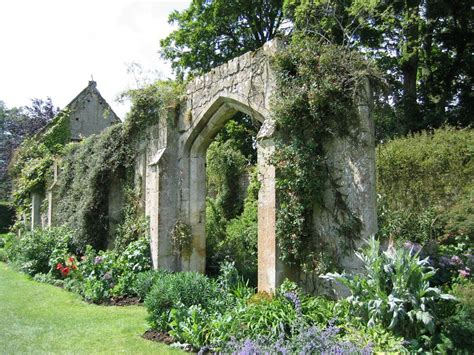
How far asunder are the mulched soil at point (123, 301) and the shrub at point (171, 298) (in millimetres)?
1895

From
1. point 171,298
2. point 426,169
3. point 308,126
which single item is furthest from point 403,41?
point 171,298

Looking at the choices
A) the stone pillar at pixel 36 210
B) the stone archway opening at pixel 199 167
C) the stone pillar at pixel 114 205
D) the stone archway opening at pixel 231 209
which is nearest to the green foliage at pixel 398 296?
the stone archway opening at pixel 231 209

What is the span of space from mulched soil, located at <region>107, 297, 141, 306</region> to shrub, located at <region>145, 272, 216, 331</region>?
6.22 ft

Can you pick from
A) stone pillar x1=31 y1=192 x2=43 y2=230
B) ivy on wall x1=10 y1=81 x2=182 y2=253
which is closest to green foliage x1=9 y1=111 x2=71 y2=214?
stone pillar x1=31 y1=192 x2=43 y2=230

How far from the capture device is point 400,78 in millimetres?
15375

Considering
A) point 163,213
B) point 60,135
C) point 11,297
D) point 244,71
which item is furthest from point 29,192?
point 244,71

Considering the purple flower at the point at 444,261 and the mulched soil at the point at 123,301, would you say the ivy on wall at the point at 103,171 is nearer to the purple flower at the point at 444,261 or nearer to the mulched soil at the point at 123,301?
the mulched soil at the point at 123,301

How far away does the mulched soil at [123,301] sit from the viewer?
7.22m

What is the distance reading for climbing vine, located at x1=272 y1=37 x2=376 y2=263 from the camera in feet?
17.6

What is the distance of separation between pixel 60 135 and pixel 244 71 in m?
12.6

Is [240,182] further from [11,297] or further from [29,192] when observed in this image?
[29,192]

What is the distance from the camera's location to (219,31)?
58.4 feet

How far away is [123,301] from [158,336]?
2.37 meters

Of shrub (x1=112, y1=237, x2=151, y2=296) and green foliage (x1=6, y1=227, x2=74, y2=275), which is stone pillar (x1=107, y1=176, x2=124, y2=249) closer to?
green foliage (x1=6, y1=227, x2=74, y2=275)
